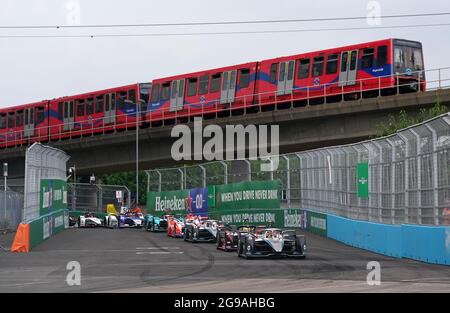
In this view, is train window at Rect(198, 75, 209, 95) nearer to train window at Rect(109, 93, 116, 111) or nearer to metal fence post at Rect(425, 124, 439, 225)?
train window at Rect(109, 93, 116, 111)

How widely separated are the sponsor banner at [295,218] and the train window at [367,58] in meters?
8.05

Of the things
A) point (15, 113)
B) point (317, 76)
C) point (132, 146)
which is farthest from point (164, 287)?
point (15, 113)

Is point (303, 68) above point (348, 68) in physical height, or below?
above

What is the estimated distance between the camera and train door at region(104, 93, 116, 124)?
51688 millimetres

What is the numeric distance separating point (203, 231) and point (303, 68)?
54.2 feet

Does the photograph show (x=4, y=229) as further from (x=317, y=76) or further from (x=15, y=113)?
(x=15, y=113)

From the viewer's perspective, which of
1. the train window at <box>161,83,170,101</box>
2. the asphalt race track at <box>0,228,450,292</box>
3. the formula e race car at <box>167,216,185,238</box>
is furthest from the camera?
the train window at <box>161,83,170,101</box>

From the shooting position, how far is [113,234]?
107 ft

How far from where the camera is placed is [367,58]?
37656mm

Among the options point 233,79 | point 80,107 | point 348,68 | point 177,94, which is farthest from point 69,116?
point 348,68

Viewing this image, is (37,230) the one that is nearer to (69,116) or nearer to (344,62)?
(344,62)

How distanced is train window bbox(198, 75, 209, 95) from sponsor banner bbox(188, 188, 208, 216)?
6.80 m

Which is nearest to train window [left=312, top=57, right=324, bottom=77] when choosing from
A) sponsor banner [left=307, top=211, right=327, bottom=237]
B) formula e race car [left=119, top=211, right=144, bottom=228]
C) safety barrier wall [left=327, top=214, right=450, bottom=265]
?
sponsor banner [left=307, top=211, right=327, bottom=237]

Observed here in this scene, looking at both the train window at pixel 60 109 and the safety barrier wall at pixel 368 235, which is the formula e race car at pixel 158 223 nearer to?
the safety barrier wall at pixel 368 235
